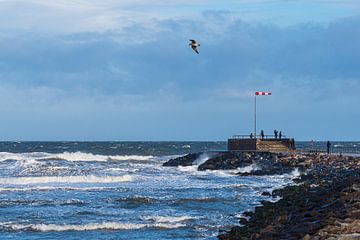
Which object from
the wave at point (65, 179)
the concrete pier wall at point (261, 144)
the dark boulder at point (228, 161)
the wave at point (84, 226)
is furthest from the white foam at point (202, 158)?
the wave at point (84, 226)

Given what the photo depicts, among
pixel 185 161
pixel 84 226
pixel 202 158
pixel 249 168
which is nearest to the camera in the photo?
pixel 84 226

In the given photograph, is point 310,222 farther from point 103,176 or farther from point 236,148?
point 236,148

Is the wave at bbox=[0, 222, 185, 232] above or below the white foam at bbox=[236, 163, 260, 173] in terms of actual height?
below

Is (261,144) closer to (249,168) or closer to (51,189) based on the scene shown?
(249,168)

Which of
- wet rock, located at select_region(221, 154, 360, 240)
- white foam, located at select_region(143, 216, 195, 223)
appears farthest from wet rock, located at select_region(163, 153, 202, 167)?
white foam, located at select_region(143, 216, 195, 223)

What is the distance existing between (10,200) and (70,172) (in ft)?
65.4

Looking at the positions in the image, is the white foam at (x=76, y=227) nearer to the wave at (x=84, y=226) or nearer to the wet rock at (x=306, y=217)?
the wave at (x=84, y=226)

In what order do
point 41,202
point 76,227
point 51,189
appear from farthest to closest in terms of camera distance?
point 51,189 < point 41,202 < point 76,227

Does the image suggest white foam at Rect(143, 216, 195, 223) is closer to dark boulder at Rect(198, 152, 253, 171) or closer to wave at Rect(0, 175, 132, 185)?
wave at Rect(0, 175, 132, 185)

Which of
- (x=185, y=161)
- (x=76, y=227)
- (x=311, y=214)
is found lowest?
(x=76, y=227)

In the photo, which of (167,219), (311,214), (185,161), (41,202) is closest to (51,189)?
(41,202)

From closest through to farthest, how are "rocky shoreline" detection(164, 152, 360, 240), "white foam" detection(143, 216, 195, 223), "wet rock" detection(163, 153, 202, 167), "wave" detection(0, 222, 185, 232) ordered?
"rocky shoreline" detection(164, 152, 360, 240), "wave" detection(0, 222, 185, 232), "white foam" detection(143, 216, 195, 223), "wet rock" detection(163, 153, 202, 167)

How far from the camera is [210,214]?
22.6 m

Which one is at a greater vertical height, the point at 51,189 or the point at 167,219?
the point at 51,189
